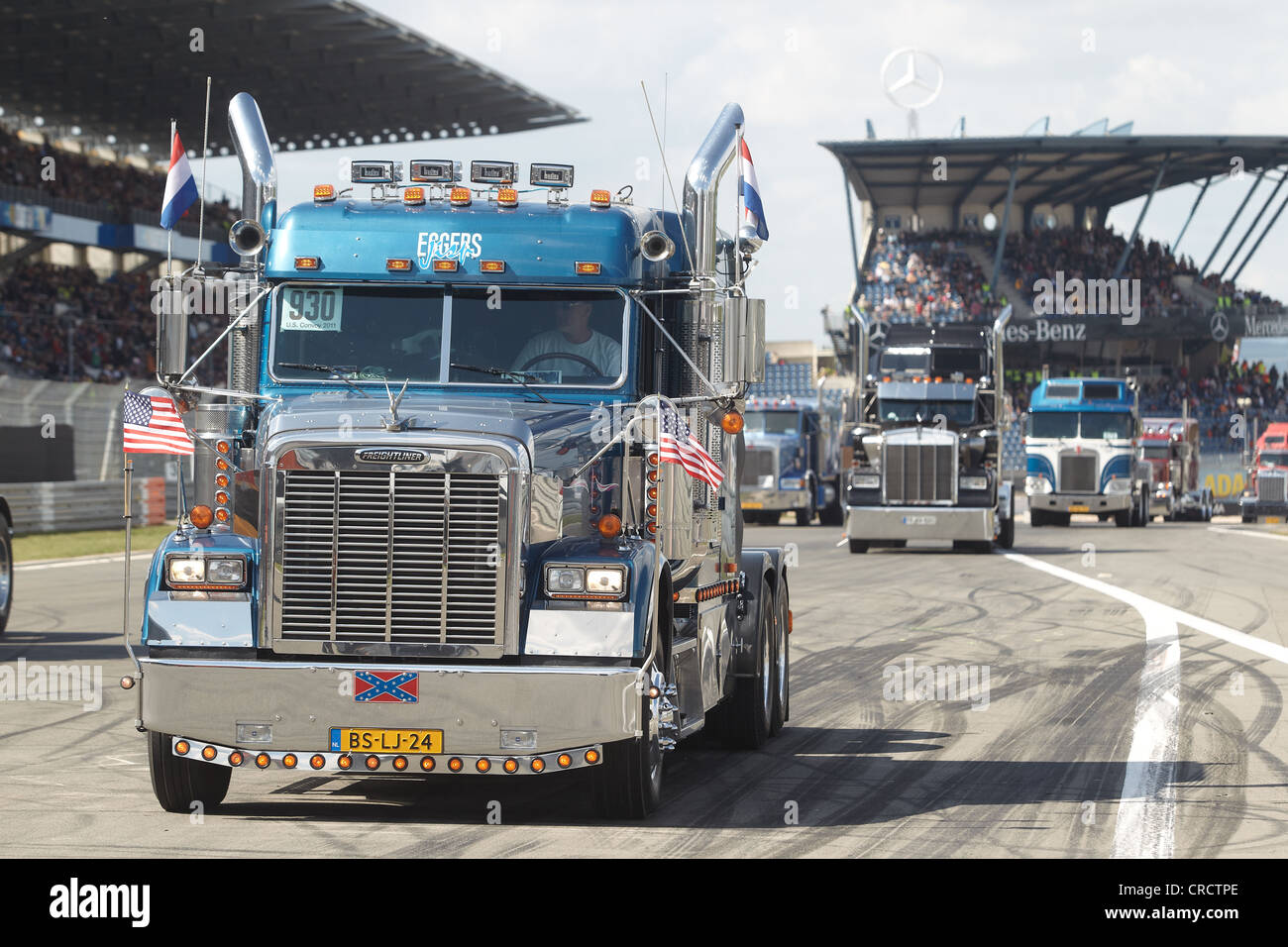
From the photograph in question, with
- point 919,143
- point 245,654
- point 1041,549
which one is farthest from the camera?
point 919,143

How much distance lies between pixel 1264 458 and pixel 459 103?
27072mm

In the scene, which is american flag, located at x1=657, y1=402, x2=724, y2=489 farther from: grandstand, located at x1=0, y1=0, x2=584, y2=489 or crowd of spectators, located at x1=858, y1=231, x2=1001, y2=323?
crowd of spectators, located at x1=858, y1=231, x2=1001, y2=323

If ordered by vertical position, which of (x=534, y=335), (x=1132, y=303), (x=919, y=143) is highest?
(x=919, y=143)

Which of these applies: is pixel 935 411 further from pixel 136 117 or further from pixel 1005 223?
pixel 1005 223

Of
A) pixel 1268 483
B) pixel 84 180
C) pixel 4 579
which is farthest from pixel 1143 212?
pixel 4 579

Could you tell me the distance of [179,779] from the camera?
8.54 m

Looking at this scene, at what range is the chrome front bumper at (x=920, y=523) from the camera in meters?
34.1

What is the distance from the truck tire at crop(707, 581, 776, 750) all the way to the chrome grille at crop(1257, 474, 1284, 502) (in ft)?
161

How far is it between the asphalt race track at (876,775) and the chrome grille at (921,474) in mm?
14568

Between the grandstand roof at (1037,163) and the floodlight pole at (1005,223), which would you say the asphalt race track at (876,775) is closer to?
the floodlight pole at (1005,223)

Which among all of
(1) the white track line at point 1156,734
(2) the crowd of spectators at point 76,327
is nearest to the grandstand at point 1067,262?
(2) the crowd of spectators at point 76,327

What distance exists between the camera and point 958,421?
35.4 m
